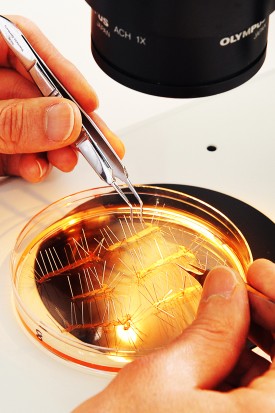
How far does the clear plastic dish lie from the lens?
0.97 metres

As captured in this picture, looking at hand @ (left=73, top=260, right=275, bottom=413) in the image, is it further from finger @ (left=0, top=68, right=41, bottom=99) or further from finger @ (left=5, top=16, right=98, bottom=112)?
finger @ (left=0, top=68, right=41, bottom=99)

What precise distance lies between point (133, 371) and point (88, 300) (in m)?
0.26

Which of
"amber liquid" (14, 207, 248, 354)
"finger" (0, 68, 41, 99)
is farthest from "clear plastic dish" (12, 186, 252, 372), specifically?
"finger" (0, 68, 41, 99)

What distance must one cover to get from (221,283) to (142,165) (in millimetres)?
414

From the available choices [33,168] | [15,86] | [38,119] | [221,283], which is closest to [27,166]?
[33,168]

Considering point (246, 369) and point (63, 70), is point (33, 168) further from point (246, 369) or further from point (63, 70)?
point (246, 369)

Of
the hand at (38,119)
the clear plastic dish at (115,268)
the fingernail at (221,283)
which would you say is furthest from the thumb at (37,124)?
the fingernail at (221,283)

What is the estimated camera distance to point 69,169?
121 cm

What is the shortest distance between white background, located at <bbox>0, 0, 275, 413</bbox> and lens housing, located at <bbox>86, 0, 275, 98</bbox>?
35 cm

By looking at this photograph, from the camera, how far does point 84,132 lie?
1086 mm

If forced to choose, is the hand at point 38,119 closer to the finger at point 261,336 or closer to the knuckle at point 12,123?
the knuckle at point 12,123

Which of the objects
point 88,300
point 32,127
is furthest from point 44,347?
point 32,127

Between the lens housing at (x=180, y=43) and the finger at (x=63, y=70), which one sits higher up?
the lens housing at (x=180, y=43)

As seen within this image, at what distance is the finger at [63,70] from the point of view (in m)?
1.23
